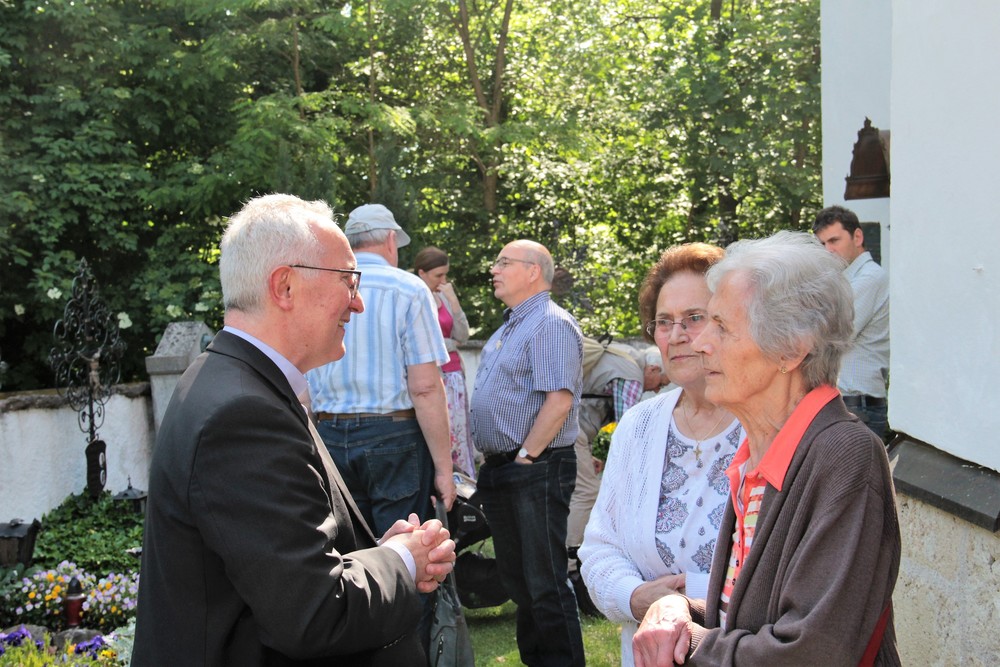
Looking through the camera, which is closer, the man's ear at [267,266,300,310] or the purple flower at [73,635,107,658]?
the man's ear at [267,266,300,310]

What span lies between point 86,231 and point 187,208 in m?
1.12

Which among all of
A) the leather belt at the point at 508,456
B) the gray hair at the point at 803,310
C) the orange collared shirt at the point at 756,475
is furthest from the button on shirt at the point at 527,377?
the gray hair at the point at 803,310

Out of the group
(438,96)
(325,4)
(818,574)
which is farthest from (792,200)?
(818,574)

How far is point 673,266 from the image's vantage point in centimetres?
295

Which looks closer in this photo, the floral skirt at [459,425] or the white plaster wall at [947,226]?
the white plaster wall at [947,226]

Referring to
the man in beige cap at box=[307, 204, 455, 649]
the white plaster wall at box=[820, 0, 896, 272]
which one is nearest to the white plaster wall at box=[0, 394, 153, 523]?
the man in beige cap at box=[307, 204, 455, 649]

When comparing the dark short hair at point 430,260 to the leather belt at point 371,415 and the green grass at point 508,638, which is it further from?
the leather belt at point 371,415

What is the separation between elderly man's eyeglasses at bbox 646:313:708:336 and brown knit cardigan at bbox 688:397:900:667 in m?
0.86

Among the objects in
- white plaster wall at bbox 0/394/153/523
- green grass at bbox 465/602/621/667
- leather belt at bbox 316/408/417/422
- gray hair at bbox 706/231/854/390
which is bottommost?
green grass at bbox 465/602/621/667

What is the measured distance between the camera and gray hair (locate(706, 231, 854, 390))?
6.73ft

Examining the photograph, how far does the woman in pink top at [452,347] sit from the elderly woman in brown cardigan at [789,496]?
3.46m

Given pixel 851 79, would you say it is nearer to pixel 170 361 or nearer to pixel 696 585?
pixel 170 361

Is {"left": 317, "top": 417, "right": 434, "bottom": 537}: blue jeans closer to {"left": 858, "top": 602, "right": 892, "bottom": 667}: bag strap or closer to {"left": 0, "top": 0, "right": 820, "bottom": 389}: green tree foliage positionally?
{"left": 858, "top": 602, "right": 892, "bottom": 667}: bag strap

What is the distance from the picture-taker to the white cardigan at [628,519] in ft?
8.63
